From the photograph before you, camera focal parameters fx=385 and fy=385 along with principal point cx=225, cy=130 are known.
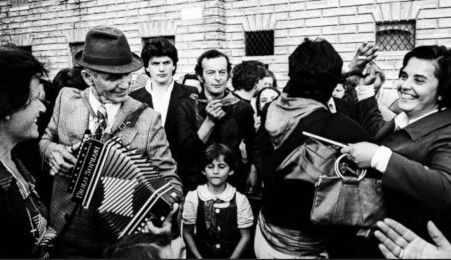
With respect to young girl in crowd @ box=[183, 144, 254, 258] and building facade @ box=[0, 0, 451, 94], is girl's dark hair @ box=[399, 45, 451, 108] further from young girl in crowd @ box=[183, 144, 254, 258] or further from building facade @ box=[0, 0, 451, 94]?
building facade @ box=[0, 0, 451, 94]

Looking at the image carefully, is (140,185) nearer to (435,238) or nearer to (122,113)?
(122,113)

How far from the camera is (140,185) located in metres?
2.02

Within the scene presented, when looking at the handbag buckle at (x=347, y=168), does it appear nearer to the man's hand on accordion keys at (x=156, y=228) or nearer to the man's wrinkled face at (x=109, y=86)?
the man's hand on accordion keys at (x=156, y=228)

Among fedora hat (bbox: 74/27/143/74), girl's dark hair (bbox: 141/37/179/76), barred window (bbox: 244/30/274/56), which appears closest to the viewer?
fedora hat (bbox: 74/27/143/74)

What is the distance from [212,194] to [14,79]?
207cm

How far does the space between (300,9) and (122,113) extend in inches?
256

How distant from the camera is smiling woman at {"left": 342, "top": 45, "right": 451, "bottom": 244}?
1885 mm

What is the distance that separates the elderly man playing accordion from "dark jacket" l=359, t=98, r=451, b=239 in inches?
48.3

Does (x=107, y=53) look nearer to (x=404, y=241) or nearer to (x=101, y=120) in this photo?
(x=101, y=120)

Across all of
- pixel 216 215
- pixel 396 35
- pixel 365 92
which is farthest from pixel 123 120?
pixel 396 35

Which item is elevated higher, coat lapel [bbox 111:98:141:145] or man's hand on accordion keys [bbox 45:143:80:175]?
coat lapel [bbox 111:98:141:145]

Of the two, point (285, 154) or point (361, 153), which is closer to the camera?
point (361, 153)

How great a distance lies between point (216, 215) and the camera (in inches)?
133

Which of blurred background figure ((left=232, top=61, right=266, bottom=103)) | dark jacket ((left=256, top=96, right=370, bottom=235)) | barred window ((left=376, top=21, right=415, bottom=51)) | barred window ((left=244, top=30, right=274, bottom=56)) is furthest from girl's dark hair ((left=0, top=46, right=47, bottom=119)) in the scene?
barred window ((left=244, top=30, right=274, bottom=56))
